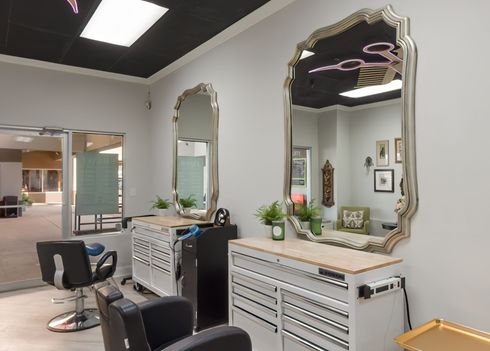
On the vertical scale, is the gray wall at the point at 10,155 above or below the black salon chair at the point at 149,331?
above

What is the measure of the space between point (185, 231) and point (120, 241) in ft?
7.06

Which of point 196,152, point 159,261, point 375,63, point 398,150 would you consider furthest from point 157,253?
point 375,63

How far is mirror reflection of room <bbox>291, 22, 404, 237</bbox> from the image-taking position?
2.22 m

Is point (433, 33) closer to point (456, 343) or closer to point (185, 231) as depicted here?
point (456, 343)

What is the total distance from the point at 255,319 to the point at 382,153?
1436mm

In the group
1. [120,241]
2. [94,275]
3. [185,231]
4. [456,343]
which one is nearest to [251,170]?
[185,231]

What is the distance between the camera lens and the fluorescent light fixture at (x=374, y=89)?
2.17 meters

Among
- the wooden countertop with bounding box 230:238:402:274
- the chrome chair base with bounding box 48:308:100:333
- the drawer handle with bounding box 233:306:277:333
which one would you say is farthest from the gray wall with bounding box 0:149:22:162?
the drawer handle with bounding box 233:306:277:333

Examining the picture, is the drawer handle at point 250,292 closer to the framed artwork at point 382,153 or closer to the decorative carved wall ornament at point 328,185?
Result: the decorative carved wall ornament at point 328,185

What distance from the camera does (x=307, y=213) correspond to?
2.79 metres

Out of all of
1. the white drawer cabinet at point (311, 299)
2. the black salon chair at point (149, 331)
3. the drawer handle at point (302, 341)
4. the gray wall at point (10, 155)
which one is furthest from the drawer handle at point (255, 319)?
the gray wall at point (10, 155)

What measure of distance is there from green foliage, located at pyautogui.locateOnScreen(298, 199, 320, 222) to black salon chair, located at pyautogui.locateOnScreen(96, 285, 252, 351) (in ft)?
4.17

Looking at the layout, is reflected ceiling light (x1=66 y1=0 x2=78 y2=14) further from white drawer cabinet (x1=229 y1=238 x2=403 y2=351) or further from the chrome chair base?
the chrome chair base

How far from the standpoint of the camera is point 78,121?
4.86 m
